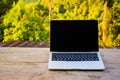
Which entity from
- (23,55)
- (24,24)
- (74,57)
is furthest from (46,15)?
(74,57)

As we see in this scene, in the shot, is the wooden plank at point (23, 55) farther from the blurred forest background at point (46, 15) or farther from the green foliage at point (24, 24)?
the green foliage at point (24, 24)

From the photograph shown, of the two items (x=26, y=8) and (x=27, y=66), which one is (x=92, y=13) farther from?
(x=27, y=66)

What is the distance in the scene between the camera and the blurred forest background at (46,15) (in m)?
5.85

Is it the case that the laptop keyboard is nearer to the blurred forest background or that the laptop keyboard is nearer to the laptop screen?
the laptop screen

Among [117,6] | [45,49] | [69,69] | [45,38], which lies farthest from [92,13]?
[69,69]

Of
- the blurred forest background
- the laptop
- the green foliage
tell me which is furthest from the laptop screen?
the green foliage

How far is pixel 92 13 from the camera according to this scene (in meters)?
6.39

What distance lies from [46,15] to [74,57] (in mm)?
5652

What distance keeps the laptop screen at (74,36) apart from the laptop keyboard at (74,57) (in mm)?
43

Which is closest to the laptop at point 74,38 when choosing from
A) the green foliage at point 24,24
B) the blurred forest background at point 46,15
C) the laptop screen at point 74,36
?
the laptop screen at point 74,36

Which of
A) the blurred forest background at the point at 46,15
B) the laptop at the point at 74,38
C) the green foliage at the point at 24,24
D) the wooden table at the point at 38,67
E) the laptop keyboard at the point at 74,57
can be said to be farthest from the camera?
the green foliage at the point at 24,24

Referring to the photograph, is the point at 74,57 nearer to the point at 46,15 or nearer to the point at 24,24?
the point at 24,24

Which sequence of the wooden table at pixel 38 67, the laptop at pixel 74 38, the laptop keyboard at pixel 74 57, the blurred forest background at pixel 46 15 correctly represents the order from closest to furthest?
the wooden table at pixel 38 67
the laptop keyboard at pixel 74 57
the laptop at pixel 74 38
the blurred forest background at pixel 46 15

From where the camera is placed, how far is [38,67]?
49.4 inches
